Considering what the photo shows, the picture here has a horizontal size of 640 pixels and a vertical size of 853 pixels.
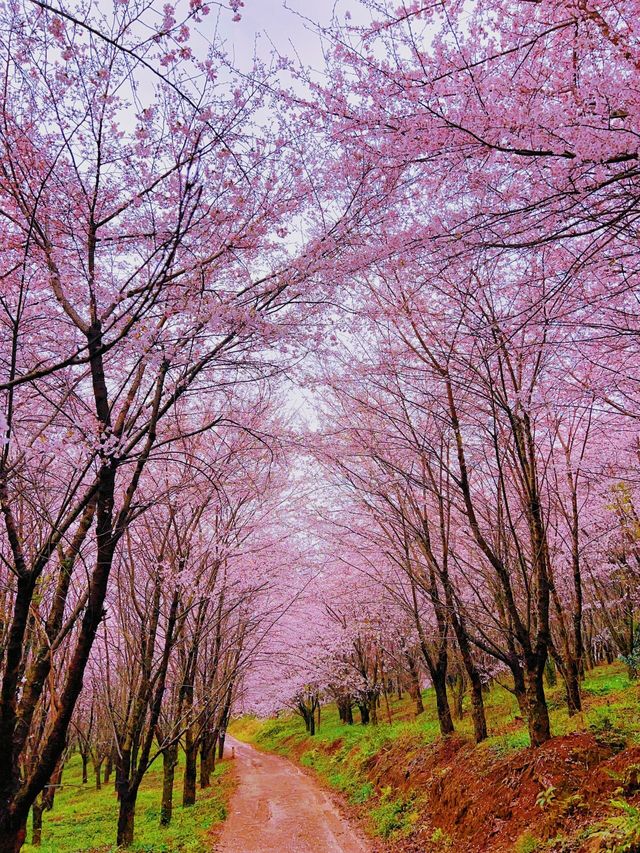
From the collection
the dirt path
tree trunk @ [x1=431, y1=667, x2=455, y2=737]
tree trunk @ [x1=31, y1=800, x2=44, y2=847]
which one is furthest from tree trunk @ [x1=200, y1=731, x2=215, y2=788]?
tree trunk @ [x1=431, y1=667, x2=455, y2=737]

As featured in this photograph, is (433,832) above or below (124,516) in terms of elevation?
below

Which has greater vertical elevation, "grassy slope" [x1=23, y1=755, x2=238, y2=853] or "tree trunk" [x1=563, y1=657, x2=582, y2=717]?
"tree trunk" [x1=563, y1=657, x2=582, y2=717]

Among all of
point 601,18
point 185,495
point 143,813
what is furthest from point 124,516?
point 143,813

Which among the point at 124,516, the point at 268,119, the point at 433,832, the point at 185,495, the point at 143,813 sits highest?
the point at 268,119

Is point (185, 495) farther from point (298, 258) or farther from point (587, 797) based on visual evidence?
point (587, 797)

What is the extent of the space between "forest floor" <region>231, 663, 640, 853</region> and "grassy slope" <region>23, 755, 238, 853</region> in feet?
10.1

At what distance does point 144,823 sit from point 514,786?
32.1 ft

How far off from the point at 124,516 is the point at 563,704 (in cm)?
1037

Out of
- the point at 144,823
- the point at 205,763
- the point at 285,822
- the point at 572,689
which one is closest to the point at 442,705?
the point at 572,689

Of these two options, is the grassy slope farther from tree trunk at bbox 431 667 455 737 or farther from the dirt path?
tree trunk at bbox 431 667 455 737

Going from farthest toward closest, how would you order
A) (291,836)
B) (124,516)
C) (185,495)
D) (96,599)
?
(291,836)
(185,495)
(124,516)
(96,599)

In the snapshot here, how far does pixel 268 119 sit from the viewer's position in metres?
4.64

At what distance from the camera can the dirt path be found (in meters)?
9.24

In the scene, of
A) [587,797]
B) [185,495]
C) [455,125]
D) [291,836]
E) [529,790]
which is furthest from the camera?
[291,836]
